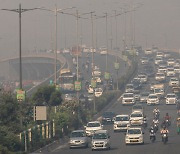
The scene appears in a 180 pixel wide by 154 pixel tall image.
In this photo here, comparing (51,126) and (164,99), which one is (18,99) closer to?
(51,126)

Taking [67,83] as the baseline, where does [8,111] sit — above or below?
below

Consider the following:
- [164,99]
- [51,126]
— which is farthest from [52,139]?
[164,99]

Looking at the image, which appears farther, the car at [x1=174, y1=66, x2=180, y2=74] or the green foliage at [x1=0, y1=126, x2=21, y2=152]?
the car at [x1=174, y1=66, x2=180, y2=74]

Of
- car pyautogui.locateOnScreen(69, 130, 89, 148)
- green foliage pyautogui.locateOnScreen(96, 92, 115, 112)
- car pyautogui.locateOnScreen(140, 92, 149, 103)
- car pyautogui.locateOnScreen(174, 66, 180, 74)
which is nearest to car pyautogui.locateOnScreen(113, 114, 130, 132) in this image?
car pyautogui.locateOnScreen(69, 130, 89, 148)

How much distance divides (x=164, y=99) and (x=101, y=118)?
26796mm

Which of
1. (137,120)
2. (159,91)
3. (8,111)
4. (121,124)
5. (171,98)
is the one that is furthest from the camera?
(159,91)

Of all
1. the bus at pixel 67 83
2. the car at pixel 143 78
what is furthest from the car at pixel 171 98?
the car at pixel 143 78

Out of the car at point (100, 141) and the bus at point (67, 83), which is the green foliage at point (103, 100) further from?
the car at point (100, 141)

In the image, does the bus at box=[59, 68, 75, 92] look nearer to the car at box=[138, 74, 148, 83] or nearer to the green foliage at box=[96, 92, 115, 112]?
the car at box=[138, 74, 148, 83]

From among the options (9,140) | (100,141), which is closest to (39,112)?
(100,141)

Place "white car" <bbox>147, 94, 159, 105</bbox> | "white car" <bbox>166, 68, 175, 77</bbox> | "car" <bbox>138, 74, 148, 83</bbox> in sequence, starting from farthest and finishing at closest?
"white car" <bbox>166, 68, 175, 77</bbox>, "car" <bbox>138, 74, 148, 83</bbox>, "white car" <bbox>147, 94, 159, 105</bbox>

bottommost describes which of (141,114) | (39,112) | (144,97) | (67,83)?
(141,114)

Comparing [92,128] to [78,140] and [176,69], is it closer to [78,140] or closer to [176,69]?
[78,140]

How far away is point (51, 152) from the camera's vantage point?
193ft
